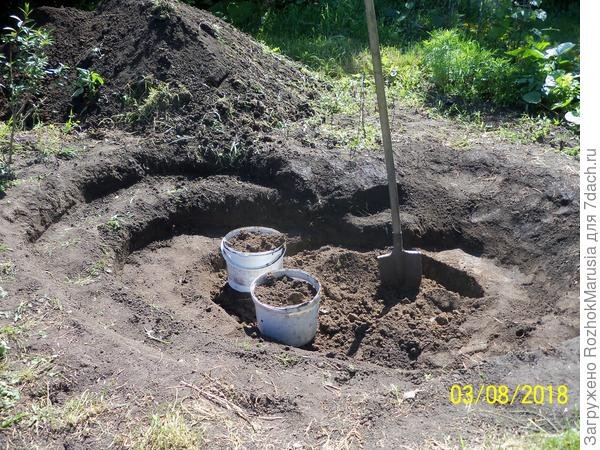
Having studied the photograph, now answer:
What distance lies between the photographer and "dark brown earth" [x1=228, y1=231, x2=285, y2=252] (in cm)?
512

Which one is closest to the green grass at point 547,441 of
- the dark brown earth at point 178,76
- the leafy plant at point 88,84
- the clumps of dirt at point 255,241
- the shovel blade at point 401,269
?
the shovel blade at point 401,269

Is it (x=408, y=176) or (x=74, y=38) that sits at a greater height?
(x=74, y=38)

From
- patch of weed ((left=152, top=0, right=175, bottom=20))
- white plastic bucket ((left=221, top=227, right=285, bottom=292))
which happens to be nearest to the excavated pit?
white plastic bucket ((left=221, top=227, right=285, bottom=292))

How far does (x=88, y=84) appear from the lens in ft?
22.2

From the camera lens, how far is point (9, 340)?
13.4 ft

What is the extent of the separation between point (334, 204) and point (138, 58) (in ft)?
7.97

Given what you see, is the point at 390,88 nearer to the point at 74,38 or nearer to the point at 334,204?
the point at 334,204

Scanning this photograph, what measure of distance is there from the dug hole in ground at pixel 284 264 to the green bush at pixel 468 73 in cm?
75

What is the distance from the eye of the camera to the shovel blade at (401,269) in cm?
504

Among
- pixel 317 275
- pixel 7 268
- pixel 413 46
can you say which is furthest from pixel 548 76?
pixel 7 268

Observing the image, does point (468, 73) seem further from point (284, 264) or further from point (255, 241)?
point (255, 241)

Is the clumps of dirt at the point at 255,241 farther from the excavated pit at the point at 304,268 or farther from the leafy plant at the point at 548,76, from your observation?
the leafy plant at the point at 548,76

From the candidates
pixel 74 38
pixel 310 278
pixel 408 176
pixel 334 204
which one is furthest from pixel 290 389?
pixel 74 38

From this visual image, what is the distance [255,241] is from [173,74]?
2.16 metres
